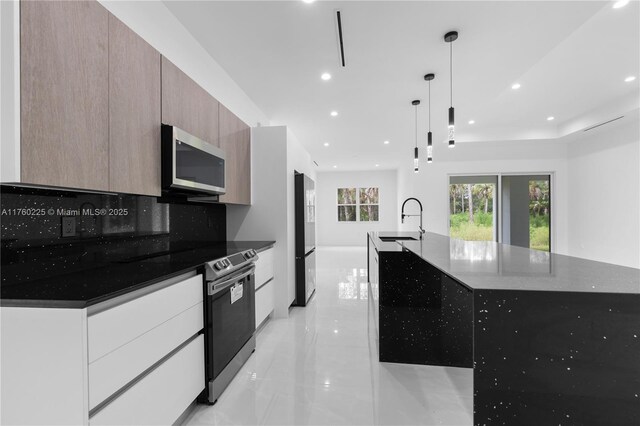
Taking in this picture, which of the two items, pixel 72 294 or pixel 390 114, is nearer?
pixel 72 294

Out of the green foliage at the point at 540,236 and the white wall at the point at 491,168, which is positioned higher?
the white wall at the point at 491,168

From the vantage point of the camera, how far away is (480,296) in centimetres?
88

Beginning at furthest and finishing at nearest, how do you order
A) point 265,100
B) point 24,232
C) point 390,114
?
point 390,114 → point 265,100 → point 24,232

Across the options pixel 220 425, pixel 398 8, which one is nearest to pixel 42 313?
pixel 220 425

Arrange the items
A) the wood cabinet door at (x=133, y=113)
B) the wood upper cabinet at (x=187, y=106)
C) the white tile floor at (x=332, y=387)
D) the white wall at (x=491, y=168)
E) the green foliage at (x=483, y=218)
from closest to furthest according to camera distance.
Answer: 1. the wood cabinet door at (x=133, y=113)
2. the white tile floor at (x=332, y=387)
3. the wood upper cabinet at (x=187, y=106)
4. the white wall at (x=491, y=168)
5. the green foliage at (x=483, y=218)

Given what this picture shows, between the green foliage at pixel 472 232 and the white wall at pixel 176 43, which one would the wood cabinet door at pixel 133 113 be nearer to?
the white wall at pixel 176 43

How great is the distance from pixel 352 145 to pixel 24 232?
19.2ft

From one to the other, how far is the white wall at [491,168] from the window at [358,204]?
2966mm

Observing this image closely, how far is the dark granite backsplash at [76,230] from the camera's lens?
4.31 ft

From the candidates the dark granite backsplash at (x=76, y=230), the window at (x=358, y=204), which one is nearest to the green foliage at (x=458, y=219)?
the window at (x=358, y=204)

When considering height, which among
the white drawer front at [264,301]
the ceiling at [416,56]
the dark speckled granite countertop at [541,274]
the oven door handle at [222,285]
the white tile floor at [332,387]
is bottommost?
the white tile floor at [332,387]

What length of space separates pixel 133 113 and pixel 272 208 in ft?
6.07

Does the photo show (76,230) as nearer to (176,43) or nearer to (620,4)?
(176,43)

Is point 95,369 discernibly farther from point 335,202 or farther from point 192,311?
point 335,202
